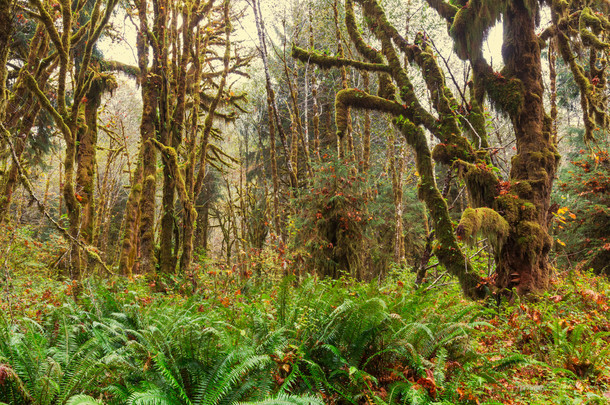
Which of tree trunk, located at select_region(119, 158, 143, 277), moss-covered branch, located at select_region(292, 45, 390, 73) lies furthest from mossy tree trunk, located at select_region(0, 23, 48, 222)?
moss-covered branch, located at select_region(292, 45, 390, 73)

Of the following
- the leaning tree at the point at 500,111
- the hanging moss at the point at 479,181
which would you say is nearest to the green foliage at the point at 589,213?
the leaning tree at the point at 500,111

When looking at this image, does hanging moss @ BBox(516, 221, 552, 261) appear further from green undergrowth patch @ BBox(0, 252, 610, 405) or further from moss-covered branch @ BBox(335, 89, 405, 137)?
moss-covered branch @ BBox(335, 89, 405, 137)

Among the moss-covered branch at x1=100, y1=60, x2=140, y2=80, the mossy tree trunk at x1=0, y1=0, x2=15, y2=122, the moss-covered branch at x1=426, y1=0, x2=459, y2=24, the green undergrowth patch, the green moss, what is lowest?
the green undergrowth patch

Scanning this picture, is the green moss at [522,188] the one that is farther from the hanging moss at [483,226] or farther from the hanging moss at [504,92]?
the hanging moss at [504,92]

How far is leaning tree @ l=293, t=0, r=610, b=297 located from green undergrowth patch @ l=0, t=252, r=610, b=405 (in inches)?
58.8

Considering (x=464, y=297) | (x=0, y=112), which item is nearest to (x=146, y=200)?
(x=0, y=112)

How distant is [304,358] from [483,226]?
11.4ft

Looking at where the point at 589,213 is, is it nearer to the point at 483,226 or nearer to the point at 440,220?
the point at 440,220

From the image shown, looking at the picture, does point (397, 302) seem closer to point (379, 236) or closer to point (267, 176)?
point (379, 236)

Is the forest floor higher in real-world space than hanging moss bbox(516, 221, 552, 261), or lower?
lower

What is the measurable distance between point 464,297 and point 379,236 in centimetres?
839

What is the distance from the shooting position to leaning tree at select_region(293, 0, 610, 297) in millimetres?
5605

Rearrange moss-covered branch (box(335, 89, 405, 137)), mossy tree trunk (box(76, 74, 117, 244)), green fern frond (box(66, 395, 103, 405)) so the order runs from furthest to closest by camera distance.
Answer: mossy tree trunk (box(76, 74, 117, 244)) → moss-covered branch (box(335, 89, 405, 137)) → green fern frond (box(66, 395, 103, 405))

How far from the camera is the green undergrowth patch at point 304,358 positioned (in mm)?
2656
